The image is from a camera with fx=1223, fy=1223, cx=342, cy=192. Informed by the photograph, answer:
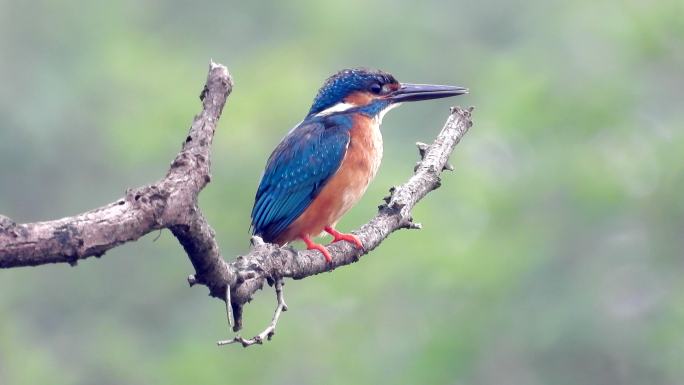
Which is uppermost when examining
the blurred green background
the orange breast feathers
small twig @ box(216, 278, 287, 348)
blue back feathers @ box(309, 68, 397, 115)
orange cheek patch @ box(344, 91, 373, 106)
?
the blurred green background

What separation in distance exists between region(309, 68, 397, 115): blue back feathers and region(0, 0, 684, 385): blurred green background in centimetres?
230

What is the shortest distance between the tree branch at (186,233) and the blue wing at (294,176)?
2.90ft

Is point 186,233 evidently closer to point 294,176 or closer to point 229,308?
point 229,308

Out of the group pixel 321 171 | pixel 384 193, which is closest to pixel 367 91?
pixel 321 171

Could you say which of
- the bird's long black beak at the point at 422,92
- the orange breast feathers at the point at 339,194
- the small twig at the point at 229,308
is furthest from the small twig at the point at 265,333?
the bird's long black beak at the point at 422,92

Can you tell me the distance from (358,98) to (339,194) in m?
0.65

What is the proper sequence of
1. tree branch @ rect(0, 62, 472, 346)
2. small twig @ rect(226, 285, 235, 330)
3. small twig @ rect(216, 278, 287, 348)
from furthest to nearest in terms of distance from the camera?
1. small twig @ rect(226, 285, 235, 330)
2. small twig @ rect(216, 278, 287, 348)
3. tree branch @ rect(0, 62, 472, 346)

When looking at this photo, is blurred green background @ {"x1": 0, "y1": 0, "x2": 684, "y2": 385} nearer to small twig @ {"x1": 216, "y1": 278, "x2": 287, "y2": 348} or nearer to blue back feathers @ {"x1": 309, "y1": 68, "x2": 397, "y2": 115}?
blue back feathers @ {"x1": 309, "y1": 68, "x2": 397, "y2": 115}

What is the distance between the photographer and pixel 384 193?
8.58 m

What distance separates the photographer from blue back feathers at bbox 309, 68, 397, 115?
5.28 m

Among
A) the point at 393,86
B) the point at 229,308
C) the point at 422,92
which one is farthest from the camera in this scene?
the point at 393,86

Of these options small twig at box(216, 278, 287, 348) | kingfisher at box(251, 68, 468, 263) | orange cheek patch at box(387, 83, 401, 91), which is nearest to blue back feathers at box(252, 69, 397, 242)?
kingfisher at box(251, 68, 468, 263)

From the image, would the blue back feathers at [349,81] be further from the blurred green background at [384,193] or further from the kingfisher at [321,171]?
the blurred green background at [384,193]

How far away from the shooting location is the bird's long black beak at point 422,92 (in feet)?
16.8
